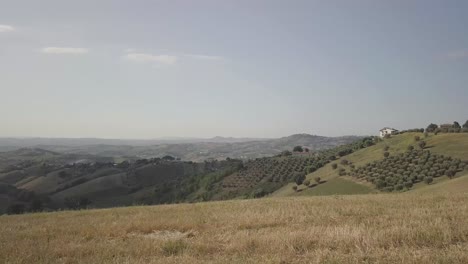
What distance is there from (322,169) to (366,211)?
408ft

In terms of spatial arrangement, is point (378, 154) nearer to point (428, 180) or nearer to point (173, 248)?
point (428, 180)

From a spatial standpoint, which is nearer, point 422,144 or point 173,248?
point 173,248

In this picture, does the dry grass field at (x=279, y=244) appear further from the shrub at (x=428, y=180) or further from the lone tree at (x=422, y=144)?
the lone tree at (x=422, y=144)

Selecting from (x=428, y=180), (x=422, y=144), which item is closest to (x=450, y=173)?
(x=428, y=180)

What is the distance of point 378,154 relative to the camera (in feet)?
401

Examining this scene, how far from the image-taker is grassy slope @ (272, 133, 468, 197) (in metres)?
96.0

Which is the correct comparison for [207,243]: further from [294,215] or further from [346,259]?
[294,215]

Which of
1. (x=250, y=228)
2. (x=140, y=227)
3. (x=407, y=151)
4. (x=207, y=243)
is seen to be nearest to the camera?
(x=207, y=243)

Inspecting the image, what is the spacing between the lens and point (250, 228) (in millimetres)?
13422

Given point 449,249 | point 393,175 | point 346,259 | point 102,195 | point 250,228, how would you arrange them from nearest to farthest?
point 346,259 < point 449,249 < point 250,228 < point 393,175 < point 102,195

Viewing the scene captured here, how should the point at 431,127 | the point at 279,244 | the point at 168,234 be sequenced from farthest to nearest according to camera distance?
1. the point at 431,127
2. the point at 168,234
3. the point at 279,244

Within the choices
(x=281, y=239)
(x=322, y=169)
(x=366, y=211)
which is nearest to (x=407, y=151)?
(x=322, y=169)

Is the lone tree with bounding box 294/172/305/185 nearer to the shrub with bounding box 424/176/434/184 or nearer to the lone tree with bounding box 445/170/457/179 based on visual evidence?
the shrub with bounding box 424/176/434/184

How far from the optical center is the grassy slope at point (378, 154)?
96025mm
